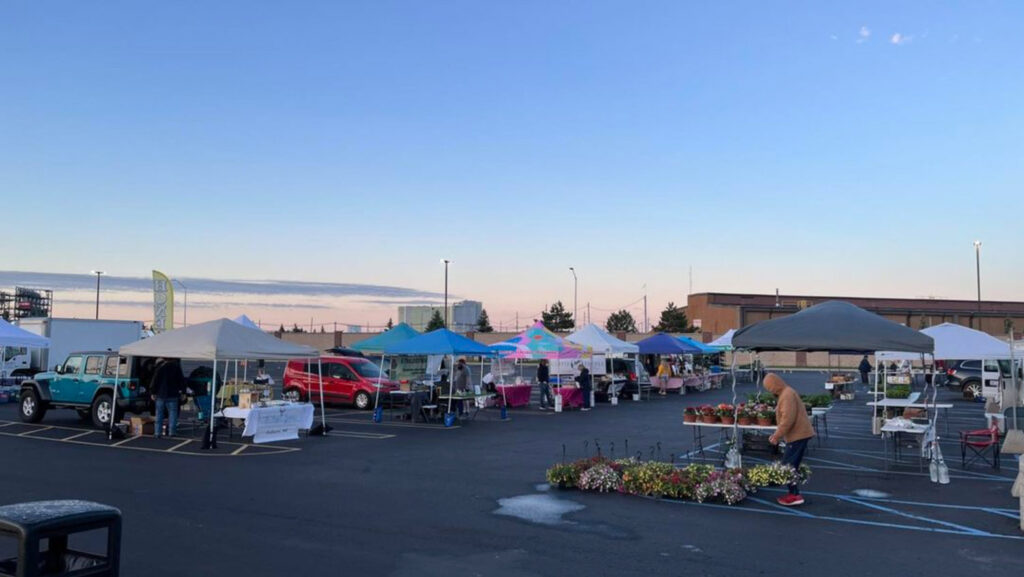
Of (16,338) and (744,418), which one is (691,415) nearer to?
(744,418)

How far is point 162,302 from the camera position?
40.9m

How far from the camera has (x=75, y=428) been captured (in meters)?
19.3

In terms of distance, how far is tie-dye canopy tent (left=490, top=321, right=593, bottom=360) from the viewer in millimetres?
26172

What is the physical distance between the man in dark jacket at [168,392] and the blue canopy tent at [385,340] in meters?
6.71

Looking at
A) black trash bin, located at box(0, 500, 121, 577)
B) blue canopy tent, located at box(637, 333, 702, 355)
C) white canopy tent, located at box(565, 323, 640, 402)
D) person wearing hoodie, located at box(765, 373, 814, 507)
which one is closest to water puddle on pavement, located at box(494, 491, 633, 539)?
person wearing hoodie, located at box(765, 373, 814, 507)

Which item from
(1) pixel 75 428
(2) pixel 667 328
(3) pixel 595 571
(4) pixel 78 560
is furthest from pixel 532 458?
(2) pixel 667 328

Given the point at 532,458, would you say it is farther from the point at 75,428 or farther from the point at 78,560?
the point at 75,428

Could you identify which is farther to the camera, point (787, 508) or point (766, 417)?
point (766, 417)

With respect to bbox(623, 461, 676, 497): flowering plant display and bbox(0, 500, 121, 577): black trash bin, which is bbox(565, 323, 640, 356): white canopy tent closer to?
bbox(623, 461, 676, 497): flowering plant display

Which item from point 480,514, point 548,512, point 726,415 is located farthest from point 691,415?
point 480,514

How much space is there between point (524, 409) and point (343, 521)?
1753 cm

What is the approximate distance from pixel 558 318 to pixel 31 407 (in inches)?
2723

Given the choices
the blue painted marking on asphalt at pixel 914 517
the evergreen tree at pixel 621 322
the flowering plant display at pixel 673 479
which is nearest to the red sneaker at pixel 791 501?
the flowering plant display at pixel 673 479

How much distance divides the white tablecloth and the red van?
6.93 metres
